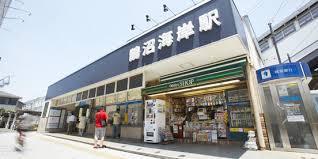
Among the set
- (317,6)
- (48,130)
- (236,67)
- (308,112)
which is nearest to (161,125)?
(236,67)

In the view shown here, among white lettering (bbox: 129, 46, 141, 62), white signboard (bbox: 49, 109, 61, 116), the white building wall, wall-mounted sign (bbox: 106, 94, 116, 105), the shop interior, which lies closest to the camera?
the shop interior

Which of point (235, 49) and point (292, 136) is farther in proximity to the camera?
point (235, 49)

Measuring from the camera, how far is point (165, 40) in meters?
7.82

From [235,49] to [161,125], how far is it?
4.95m

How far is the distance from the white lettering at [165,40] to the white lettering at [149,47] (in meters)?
0.45

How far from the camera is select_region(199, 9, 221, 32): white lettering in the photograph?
6.30 meters

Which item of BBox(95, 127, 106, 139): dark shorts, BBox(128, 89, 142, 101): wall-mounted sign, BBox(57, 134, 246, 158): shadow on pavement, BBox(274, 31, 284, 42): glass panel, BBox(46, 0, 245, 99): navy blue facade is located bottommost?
BBox(57, 134, 246, 158): shadow on pavement

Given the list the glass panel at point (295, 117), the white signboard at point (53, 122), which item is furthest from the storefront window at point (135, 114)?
the white signboard at point (53, 122)

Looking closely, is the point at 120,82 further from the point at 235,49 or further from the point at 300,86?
the point at 300,86

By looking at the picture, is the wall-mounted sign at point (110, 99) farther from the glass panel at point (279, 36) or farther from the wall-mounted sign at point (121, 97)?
the glass panel at point (279, 36)

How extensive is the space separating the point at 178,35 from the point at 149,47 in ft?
6.11

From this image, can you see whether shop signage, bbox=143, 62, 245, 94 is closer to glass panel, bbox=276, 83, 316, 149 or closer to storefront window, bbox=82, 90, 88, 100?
glass panel, bbox=276, 83, 316, 149

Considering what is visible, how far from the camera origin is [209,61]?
7.84m

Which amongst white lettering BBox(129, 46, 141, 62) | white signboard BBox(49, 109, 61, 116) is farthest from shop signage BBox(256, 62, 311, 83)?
white signboard BBox(49, 109, 61, 116)
